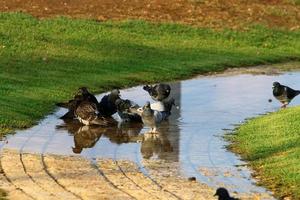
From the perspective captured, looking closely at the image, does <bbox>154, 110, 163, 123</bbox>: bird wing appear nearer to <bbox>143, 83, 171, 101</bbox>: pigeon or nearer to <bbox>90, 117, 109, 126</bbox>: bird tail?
<bbox>90, 117, 109, 126</bbox>: bird tail

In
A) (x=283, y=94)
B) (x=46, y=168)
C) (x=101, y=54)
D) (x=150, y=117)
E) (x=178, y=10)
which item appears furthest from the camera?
(x=178, y=10)

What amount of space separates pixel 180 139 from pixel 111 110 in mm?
2811

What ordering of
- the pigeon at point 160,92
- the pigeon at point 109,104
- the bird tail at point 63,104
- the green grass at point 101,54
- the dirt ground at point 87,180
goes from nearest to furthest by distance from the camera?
the dirt ground at point 87,180, the pigeon at point 109,104, the bird tail at point 63,104, the pigeon at point 160,92, the green grass at point 101,54

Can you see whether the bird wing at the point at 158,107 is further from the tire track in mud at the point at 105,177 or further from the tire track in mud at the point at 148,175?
the tire track in mud at the point at 105,177

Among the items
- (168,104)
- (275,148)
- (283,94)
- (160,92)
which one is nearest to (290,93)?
(283,94)

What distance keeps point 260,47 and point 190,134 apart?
725 inches

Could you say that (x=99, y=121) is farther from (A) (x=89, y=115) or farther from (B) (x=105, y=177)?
(B) (x=105, y=177)

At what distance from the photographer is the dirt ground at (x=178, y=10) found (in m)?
39.1

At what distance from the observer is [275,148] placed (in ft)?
51.1

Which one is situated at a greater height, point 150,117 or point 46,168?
point 46,168

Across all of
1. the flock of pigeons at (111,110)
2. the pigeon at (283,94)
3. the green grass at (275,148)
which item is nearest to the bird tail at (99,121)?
the flock of pigeons at (111,110)

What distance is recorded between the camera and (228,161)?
49.6 ft

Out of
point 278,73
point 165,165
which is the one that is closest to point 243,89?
point 278,73

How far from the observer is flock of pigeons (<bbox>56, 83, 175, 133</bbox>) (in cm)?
1767
